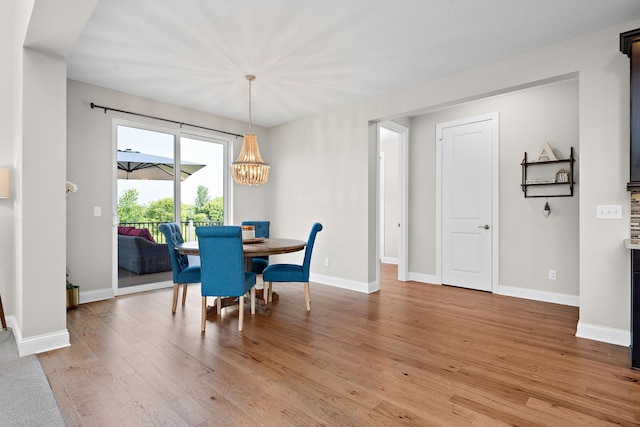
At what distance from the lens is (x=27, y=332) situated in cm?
252

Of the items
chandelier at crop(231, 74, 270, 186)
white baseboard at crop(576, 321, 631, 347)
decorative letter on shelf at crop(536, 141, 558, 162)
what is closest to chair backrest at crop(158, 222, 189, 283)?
chandelier at crop(231, 74, 270, 186)

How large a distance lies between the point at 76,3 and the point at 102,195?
2796 millimetres

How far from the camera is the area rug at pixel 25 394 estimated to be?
1.74 m

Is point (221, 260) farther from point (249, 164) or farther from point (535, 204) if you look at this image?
point (535, 204)

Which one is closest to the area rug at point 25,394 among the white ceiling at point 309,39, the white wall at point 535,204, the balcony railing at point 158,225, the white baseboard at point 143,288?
the white baseboard at point 143,288

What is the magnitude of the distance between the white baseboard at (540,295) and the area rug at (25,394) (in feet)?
15.4

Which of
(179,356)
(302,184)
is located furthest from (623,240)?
(302,184)

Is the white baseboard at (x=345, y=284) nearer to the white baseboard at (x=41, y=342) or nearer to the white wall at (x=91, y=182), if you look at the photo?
the white wall at (x=91, y=182)

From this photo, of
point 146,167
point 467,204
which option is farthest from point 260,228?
point 467,204

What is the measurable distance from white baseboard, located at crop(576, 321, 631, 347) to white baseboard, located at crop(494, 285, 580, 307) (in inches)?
45.2

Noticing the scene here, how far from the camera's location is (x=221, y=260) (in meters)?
2.95

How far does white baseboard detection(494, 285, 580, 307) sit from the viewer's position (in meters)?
3.84

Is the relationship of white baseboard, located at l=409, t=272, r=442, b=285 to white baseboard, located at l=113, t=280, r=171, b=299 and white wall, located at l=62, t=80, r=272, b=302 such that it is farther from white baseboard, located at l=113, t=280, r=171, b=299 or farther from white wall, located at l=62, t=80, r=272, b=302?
white wall, located at l=62, t=80, r=272, b=302

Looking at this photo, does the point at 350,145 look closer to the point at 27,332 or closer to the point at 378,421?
the point at 378,421
